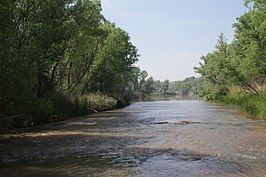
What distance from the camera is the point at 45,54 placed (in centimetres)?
2600

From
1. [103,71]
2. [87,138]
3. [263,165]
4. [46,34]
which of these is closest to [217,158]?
[263,165]

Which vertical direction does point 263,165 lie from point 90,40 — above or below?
below

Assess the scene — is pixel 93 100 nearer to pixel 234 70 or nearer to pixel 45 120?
pixel 45 120

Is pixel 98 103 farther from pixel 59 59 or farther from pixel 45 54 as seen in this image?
pixel 45 54

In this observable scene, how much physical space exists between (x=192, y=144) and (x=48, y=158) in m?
6.27

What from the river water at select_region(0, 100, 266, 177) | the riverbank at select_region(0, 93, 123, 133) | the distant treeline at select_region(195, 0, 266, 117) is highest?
the distant treeline at select_region(195, 0, 266, 117)

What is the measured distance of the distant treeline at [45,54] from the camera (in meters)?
16.1

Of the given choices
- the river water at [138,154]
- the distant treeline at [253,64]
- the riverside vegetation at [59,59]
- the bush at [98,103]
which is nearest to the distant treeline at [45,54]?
the riverside vegetation at [59,59]

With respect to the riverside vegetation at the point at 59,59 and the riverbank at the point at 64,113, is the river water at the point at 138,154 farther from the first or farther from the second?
the riverside vegetation at the point at 59,59

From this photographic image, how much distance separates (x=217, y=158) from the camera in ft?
37.1

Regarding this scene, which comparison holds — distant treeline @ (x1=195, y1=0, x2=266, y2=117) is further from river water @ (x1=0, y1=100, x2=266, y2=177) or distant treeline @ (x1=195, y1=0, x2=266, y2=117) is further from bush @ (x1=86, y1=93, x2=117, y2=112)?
bush @ (x1=86, y1=93, x2=117, y2=112)

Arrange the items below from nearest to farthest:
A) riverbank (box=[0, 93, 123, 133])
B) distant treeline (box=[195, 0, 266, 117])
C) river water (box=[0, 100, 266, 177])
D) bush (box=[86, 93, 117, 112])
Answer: river water (box=[0, 100, 266, 177]), riverbank (box=[0, 93, 123, 133]), distant treeline (box=[195, 0, 266, 117]), bush (box=[86, 93, 117, 112])

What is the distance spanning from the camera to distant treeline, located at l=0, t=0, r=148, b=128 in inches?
635

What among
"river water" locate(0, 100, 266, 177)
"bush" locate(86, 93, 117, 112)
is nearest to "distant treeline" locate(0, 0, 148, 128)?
"bush" locate(86, 93, 117, 112)
